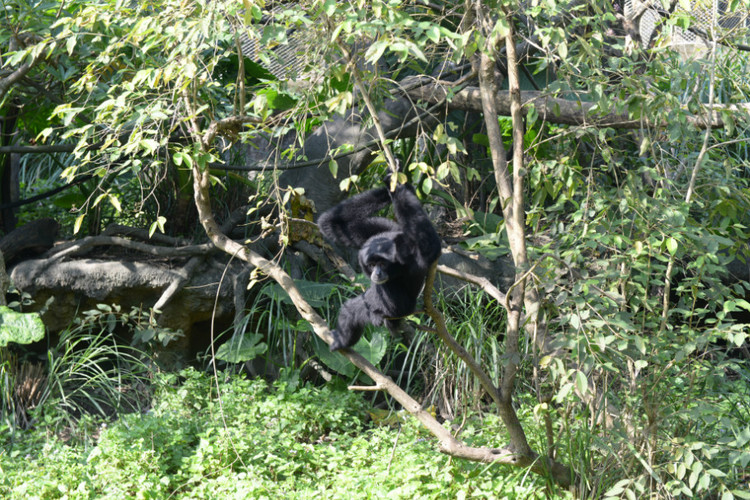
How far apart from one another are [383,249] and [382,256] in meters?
0.04

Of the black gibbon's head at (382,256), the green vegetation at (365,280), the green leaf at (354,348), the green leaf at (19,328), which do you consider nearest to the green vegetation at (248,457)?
the green vegetation at (365,280)

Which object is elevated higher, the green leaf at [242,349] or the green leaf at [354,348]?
the green leaf at [242,349]

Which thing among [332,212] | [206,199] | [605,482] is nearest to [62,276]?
[206,199]

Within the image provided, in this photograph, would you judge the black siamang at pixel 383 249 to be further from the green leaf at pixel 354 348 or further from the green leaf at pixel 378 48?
the green leaf at pixel 354 348

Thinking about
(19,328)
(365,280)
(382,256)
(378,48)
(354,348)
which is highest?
(378,48)

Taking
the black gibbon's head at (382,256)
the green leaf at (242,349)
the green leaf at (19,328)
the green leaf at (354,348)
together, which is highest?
the black gibbon's head at (382,256)

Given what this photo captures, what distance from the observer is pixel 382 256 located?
3752 millimetres

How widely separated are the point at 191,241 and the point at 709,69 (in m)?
4.74

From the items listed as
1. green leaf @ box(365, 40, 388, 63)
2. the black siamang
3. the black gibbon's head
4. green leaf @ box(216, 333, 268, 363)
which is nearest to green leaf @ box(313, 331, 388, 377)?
green leaf @ box(216, 333, 268, 363)

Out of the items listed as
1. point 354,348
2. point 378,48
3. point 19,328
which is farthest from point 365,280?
point 378,48

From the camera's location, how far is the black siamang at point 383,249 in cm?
328

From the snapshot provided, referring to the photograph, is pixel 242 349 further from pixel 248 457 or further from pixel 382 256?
pixel 382 256

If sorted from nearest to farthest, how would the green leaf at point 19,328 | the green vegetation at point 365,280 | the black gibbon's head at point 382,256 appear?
the green vegetation at point 365,280
the black gibbon's head at point 382,256
the green leaf at point 19,328

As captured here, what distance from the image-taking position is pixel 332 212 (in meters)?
→ 3.66
